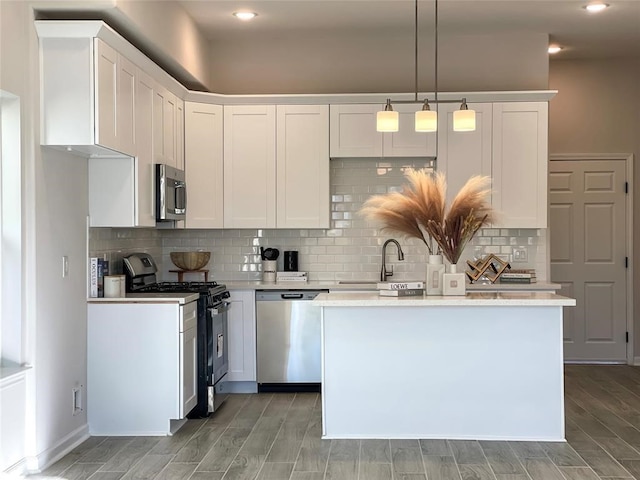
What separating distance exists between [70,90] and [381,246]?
129 inches

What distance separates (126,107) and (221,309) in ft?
5.78

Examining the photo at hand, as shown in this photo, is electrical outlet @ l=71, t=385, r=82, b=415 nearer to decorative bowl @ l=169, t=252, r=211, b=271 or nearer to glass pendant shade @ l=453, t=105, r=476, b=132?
decorative bowl @ l=169, t=252, r=211, b=271

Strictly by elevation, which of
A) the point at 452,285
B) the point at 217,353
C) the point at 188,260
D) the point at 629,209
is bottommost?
the point at 217,353

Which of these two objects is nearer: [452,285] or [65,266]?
[65,266]

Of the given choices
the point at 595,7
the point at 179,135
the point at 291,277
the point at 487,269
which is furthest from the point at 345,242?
the point at 595,7

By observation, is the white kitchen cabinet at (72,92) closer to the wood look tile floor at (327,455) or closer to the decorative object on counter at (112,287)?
the decorative object on counter at (112,287)

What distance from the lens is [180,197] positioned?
564 cm

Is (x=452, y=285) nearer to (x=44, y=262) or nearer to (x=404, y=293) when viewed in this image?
(x=404, y=293)

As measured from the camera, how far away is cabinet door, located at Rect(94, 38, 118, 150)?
400 cm

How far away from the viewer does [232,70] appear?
658cm

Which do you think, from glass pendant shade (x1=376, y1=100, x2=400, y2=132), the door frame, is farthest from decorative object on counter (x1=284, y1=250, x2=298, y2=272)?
the door frame

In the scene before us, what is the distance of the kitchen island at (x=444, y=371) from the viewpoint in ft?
14.3

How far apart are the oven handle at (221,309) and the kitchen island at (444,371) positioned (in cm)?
116

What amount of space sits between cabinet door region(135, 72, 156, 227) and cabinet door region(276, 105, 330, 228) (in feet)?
4.50
